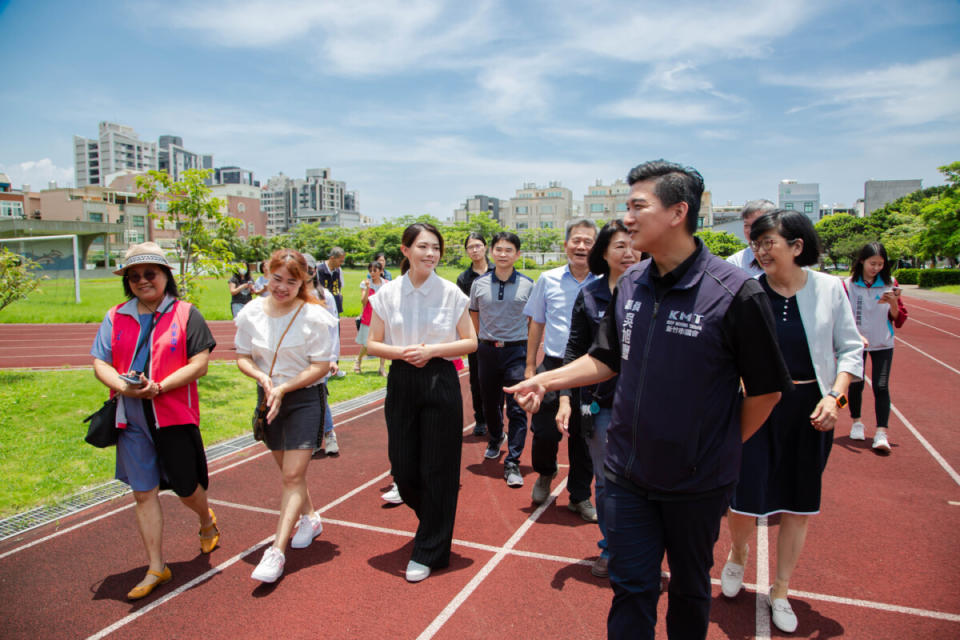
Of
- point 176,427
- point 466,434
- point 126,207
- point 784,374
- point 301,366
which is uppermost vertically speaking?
point 126,207

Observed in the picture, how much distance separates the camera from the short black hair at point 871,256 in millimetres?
5789

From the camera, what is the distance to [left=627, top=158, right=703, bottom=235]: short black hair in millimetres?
2119

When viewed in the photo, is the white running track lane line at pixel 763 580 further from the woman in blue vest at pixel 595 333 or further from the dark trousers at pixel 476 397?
the dark trousers at pixel 476 397

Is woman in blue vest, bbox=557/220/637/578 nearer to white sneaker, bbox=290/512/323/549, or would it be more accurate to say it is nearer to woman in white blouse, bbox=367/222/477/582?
woman in white blouse, bbox=367/222/477/582

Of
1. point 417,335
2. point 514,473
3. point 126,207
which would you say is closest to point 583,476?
point 514,473

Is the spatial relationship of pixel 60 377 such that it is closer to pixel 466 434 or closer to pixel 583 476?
pixel 466 434

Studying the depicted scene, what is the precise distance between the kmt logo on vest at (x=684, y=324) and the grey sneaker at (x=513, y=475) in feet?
10.9

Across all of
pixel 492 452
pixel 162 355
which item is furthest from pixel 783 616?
pixel 162 355

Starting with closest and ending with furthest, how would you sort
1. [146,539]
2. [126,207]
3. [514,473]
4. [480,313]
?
[146,539] < [514,473] < [480,313] < [126,207]

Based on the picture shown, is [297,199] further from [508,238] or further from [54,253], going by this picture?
[508,238]

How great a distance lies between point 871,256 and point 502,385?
3.91 m

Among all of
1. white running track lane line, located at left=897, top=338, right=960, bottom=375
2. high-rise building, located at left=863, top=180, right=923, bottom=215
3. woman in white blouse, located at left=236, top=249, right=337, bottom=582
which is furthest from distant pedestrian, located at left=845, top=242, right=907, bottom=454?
high-rise building, located at left=863, top=180, right=923, bottom=215

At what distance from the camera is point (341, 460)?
5898 mm

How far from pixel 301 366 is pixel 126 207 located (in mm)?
91034
